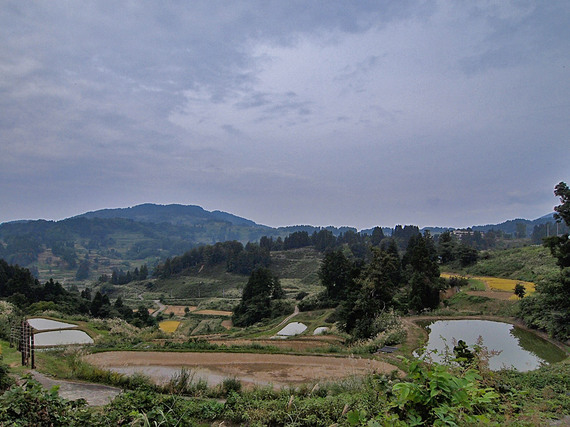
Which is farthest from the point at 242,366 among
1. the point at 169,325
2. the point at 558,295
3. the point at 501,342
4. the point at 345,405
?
the point at 169,325

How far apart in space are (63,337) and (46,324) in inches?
135

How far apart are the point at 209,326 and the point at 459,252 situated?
32.7m

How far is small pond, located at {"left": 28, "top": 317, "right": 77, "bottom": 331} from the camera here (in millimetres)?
20375

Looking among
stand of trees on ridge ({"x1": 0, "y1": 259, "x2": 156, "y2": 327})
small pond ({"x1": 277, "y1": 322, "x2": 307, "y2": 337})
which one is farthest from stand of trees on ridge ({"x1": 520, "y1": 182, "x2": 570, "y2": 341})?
stand of trees on ridge ({"x1": 0, "y1": 259, "x2": 156, "y2": 327})

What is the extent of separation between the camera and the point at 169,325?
43.9m

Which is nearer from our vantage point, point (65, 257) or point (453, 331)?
point (453, 331)

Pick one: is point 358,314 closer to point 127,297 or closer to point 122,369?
point 122,369

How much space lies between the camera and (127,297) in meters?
77.7

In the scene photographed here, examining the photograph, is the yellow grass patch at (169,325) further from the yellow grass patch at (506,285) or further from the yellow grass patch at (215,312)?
the yellow grass patch at (506,285)

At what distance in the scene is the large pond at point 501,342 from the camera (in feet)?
41.8

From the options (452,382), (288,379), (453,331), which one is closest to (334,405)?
A: (452,382)

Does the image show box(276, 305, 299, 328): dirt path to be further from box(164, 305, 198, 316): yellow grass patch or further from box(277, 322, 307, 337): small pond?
box(164, 305, 198, 316): yellow grass patch

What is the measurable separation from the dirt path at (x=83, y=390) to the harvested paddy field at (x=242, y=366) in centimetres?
148

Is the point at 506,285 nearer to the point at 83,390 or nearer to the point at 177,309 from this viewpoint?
the point at 83,390
